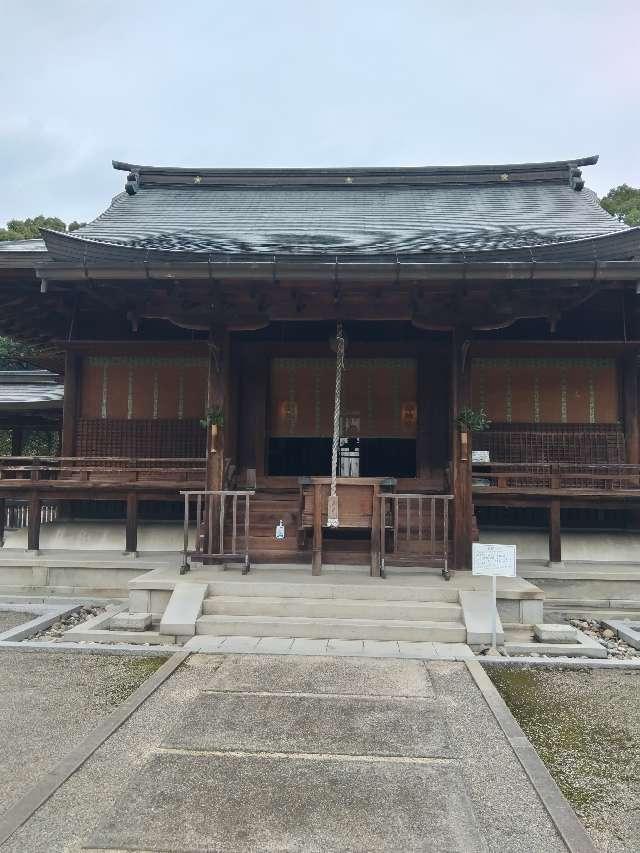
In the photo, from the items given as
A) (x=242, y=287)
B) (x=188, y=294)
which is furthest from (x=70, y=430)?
(x=242, y=287)

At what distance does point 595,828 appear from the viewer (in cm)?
276

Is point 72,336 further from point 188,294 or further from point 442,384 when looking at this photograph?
point 442,384

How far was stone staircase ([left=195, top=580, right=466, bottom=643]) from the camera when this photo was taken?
5.70 metres

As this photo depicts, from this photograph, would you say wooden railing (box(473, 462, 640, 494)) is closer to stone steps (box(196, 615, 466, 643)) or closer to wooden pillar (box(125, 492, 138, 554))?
stone steps (box(196, 615, 466, 643))

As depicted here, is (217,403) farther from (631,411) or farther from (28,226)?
(28,226)

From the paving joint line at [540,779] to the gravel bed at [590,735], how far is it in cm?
7

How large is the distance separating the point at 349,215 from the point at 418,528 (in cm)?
→ 708

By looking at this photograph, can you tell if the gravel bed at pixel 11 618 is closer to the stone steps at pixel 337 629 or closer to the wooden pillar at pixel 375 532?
Result: the stone steps at pixel 337 629

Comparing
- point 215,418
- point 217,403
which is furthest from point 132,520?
point 217,403

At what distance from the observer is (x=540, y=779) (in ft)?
10.4

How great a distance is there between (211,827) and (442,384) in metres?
7.60

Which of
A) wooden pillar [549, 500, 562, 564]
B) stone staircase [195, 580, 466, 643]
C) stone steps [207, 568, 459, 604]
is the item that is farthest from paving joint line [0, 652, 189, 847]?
wooden pillar [549, 500, 562, 564]

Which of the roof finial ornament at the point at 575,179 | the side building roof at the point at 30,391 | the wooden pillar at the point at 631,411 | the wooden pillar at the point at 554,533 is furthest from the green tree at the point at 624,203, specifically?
the side building roof at the point at 30,391

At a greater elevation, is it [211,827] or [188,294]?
[188,294]
